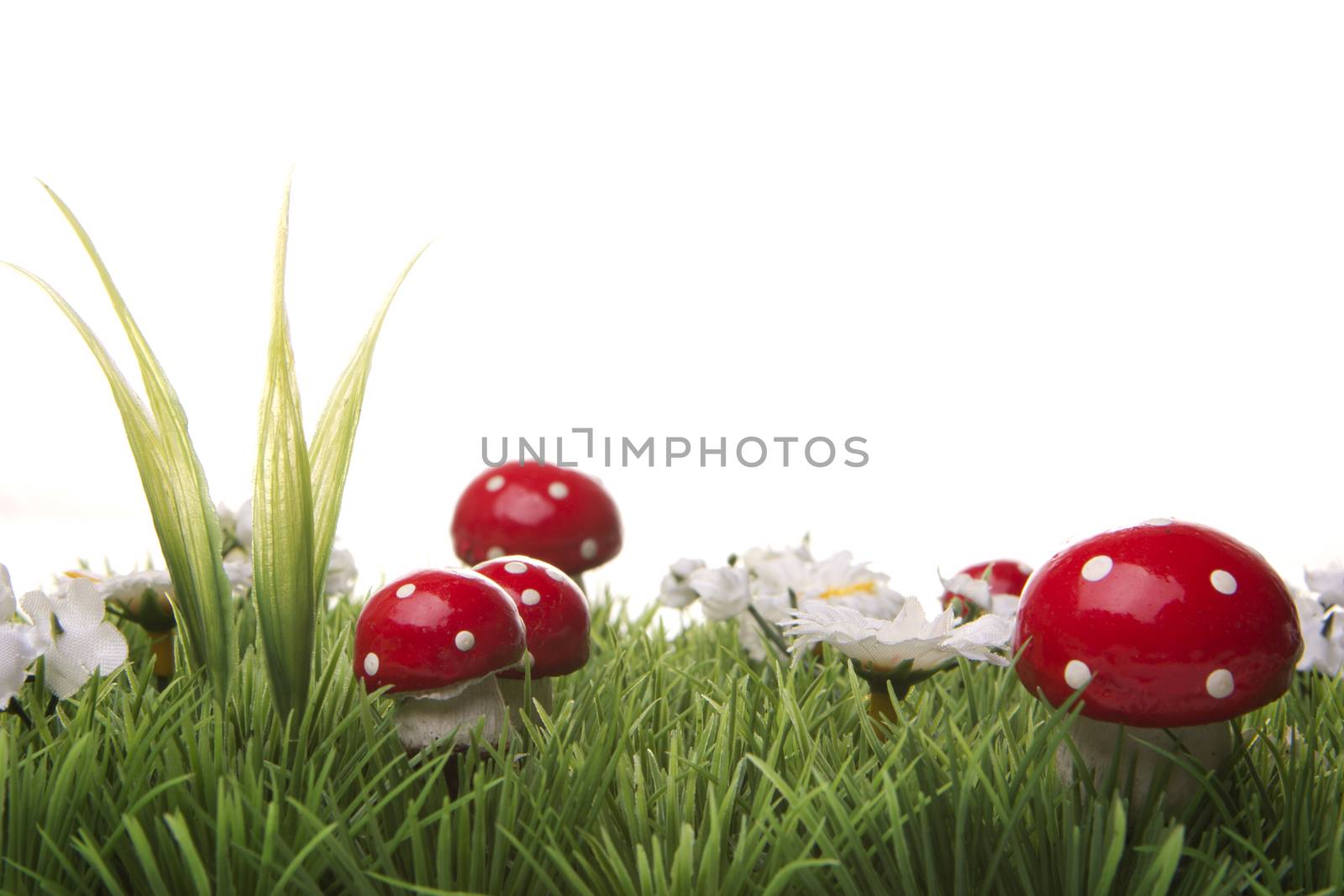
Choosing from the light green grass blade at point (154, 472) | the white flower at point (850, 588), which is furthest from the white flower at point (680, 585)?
the light green grass blade at point (154, 472)

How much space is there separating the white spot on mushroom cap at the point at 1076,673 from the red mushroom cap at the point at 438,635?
54 centimetres

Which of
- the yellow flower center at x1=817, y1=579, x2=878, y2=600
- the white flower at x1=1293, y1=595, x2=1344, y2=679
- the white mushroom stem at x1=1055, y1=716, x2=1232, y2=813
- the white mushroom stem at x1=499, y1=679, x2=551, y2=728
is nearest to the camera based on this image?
the white mushroom stem at x1=1055, y1=716, x2=1232, y2=813

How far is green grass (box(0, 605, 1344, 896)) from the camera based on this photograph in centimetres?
93

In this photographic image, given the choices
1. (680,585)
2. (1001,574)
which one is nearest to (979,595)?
(1001,574)

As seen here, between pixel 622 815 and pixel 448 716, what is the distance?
219 mm

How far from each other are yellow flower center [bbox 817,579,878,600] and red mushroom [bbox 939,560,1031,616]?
11 centimetres

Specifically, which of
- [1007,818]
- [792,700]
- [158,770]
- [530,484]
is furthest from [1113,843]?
[530,484]

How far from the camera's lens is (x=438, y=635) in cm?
112

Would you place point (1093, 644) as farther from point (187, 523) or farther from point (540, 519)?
point (540, 519)

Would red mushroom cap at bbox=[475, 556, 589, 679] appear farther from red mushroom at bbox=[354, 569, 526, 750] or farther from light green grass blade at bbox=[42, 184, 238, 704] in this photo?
light green grass blade at bbox=[42, 184, 238, 704]

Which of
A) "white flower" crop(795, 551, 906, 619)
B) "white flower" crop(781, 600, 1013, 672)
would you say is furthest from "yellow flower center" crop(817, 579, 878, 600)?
"white flower" crop(781, 600, 1013, 672)

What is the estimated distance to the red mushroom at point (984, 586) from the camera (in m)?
1.66

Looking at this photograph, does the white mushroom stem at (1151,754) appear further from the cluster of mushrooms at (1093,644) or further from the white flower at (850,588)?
the white flower at (850,588)

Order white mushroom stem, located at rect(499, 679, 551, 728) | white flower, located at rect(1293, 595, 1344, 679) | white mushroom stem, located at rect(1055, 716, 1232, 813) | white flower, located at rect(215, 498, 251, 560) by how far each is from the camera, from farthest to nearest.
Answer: white flower, located at rect(215, 498, 251, 560)
white flower, located at rect(1293, 595, 1344, 679)
white mushroom stem, located at rect(499, 679, 551, 728)
white mushroom stem, located at rect(1055, 716, 1232, 813)
